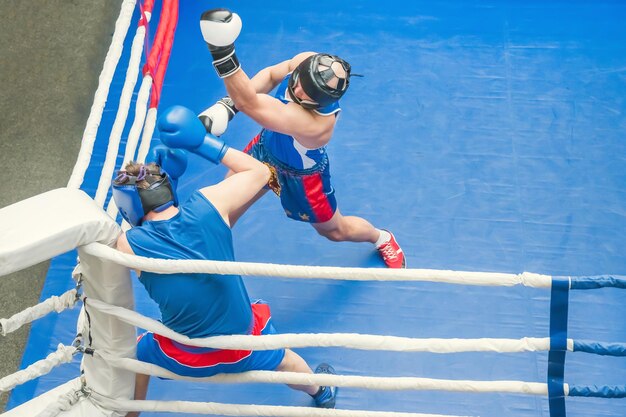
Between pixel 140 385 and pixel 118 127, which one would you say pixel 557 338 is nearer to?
pixel 140 385

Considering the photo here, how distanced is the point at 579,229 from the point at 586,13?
1.68 meters

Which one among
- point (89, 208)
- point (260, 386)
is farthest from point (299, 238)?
point (89, 208)

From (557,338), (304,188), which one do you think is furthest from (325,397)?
(557,338)

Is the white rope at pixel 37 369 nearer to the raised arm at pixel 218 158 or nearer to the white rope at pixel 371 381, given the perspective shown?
the white rope at pixel 371 381

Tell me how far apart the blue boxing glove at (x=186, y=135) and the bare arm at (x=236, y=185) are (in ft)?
0.13

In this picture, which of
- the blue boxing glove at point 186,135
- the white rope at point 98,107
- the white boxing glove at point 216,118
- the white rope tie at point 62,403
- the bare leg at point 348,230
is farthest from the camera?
the bare leg at point 348,230

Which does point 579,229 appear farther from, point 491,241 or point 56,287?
point 56,287

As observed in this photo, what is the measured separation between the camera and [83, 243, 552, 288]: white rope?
6.29 feet

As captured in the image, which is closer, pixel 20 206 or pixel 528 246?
pixel 20 206

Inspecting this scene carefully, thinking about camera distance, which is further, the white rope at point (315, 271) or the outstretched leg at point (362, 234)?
the outstretched leg at point (362, 234)

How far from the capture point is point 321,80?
106 inches

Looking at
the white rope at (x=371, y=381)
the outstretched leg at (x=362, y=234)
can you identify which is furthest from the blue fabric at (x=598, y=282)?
the outstretched leg at (x=362, y=234)

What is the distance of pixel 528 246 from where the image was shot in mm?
3447

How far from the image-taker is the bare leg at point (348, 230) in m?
3.28
